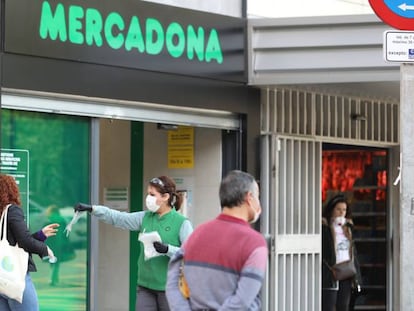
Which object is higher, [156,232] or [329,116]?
[329,116]

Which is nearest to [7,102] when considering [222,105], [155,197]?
[155,197]

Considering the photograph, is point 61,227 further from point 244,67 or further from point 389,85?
point 389,85

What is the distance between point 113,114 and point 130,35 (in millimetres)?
778

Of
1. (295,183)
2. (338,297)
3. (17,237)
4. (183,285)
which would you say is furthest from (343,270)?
(183,285)

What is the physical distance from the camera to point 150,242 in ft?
29.9

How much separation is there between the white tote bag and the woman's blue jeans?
9 centimetres

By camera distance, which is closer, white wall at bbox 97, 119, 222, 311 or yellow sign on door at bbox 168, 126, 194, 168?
white wall at bbox 97, 119, 222, 311

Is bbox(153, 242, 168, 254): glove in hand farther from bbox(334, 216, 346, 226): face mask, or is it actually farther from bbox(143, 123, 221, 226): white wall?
bbox(334, 216, 346, 226): face mask

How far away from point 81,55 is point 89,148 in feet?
2.91

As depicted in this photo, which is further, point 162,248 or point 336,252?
point 336,252

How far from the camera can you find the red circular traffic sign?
827cm

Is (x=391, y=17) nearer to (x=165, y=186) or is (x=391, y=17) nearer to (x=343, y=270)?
(x=165, y=186)

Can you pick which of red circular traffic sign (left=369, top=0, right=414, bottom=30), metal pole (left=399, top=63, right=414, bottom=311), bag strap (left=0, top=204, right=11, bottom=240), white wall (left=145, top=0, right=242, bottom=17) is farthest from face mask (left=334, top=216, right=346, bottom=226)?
bag strap (left=0, top=204, right=11, bottom=240)

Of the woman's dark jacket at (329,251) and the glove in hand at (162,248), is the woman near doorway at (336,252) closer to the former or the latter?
the woman's dark jacket at (329,251)
